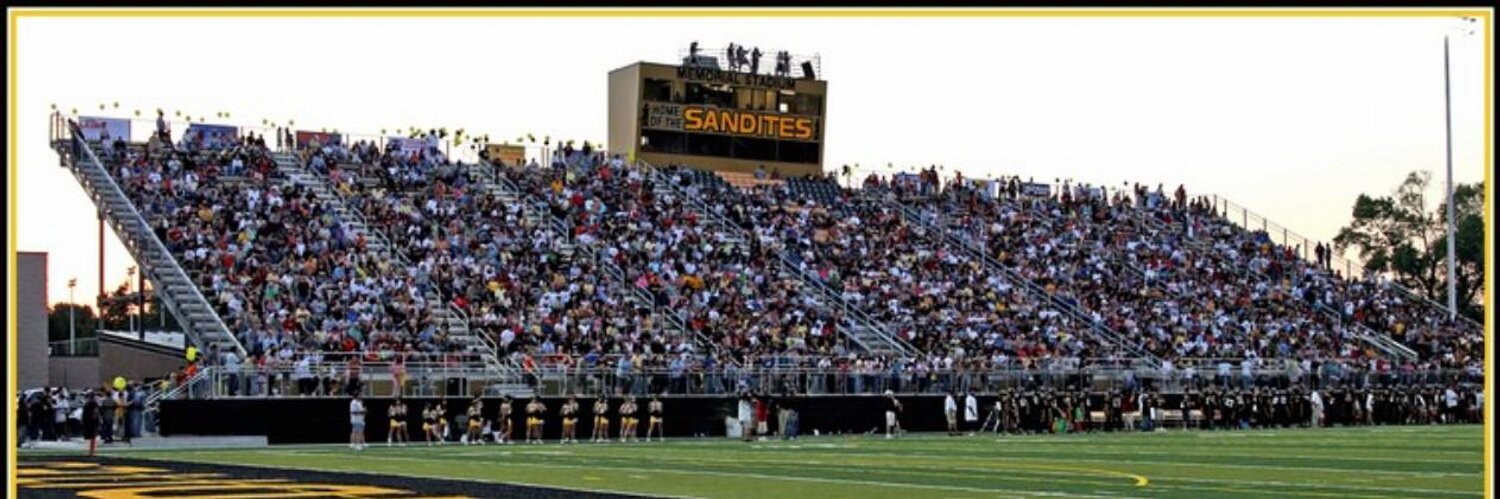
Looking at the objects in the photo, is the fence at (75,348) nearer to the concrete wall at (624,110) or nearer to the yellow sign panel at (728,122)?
the concrete wall at (624,110)

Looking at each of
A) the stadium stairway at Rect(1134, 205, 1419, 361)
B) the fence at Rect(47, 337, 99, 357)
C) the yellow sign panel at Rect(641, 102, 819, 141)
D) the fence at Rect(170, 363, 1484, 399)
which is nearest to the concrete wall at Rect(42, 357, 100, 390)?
the fence at Rect(47, 337, 99, 357)

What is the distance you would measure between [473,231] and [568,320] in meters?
4.77

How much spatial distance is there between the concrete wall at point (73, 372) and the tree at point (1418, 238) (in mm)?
41063

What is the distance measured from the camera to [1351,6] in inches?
345

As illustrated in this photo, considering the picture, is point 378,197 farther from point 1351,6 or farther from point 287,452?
point 1351,6

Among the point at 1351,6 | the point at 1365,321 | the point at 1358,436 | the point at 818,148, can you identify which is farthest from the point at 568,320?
the point at 1351,6

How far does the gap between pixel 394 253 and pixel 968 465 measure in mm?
19995

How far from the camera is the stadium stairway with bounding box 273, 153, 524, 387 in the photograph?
36.7m

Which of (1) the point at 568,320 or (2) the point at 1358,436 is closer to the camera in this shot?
(2) the point at 1358,436

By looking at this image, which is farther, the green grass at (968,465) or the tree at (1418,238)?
the tree at (1418,238)

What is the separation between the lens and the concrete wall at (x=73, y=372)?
55.2 m

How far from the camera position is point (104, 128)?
44062mm

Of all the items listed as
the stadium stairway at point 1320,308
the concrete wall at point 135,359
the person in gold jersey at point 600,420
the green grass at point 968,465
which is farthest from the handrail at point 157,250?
the stadium stairway at point 1320,308

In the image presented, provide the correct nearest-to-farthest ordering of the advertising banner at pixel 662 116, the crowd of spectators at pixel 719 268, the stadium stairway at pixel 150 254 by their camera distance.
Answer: the stadium stairway at pixel 150 254, the crowd of spectators at pixel 719 268, the advertising banner at pixel 662 116
